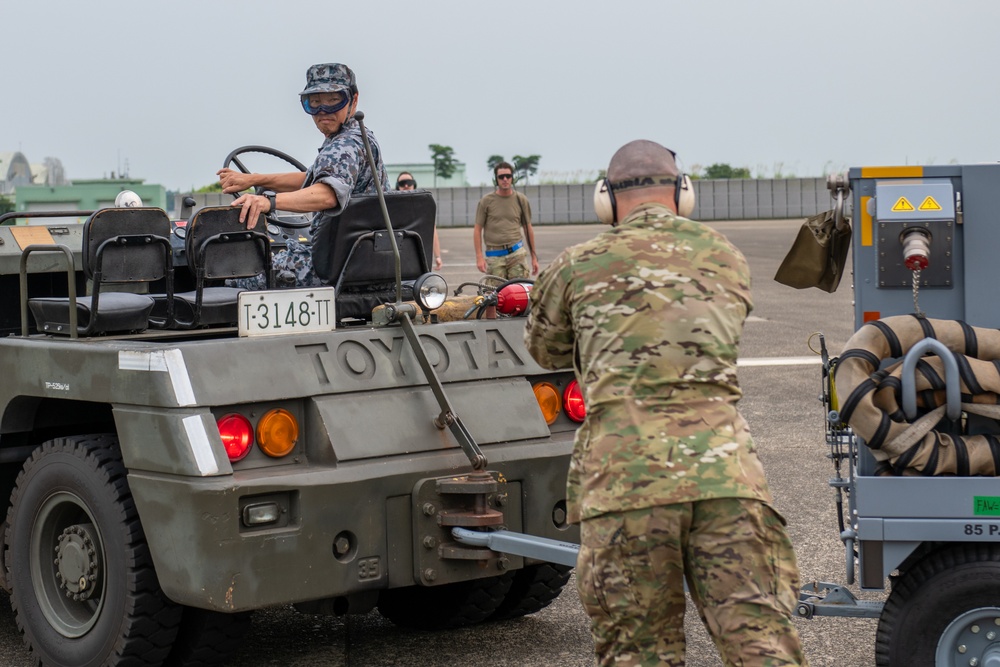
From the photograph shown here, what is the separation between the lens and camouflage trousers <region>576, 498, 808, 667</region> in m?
3.55

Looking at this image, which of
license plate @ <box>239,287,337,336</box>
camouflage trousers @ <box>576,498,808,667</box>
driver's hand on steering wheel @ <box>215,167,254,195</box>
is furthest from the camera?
driver's hand on steering wheel @ <box>215,167,254,195</box>

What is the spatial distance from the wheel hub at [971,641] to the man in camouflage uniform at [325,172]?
265 cm

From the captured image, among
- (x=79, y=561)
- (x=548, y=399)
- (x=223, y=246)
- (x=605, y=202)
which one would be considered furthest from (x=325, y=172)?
(x=605, y=202)

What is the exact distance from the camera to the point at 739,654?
353 cm

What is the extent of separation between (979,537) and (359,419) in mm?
2000

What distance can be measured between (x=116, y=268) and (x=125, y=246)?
9 centimetres

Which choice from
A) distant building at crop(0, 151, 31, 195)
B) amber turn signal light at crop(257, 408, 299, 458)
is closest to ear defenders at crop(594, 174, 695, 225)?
amber turn signal light at crop(257, 408, 299, 458)

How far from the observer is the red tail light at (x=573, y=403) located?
5.46 meters

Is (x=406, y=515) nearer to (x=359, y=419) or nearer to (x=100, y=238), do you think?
(x=359, y=419)

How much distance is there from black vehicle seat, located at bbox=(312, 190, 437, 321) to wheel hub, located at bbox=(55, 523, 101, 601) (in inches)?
49.7

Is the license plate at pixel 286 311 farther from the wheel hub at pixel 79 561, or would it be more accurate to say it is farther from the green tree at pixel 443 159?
the green tree at pixel 443 159

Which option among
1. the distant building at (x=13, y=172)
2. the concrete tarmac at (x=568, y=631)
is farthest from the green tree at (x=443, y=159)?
the concrete tarmac at (x=568, y=631)

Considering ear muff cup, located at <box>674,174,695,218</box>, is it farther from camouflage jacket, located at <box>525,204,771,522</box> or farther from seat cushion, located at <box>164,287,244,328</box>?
seat cushion, located at <box>164,287,244,328</box>

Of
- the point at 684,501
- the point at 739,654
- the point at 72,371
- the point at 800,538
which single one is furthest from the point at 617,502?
the point at 800,538
